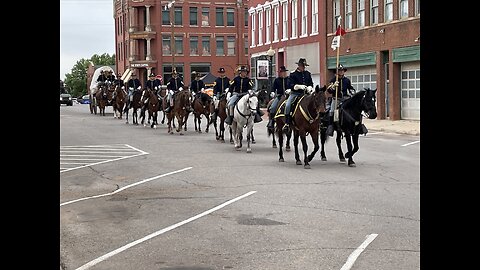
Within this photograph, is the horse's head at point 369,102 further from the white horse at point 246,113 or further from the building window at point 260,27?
the building window at point 260,27

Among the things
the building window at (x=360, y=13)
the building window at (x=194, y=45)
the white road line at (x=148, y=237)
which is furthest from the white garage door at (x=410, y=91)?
the building window at (x=194, y=45)

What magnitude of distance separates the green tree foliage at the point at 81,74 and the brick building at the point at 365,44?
98190mm

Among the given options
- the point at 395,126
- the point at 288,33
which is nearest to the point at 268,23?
the point at 288,33

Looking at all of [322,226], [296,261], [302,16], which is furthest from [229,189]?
[302,16]

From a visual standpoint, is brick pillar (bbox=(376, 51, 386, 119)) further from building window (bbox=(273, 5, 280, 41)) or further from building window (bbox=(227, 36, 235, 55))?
building window (bbox=(227, 36, 235, 55))

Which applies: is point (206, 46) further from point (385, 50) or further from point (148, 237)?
point (148, 237)

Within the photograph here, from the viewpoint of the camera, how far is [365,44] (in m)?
43.1

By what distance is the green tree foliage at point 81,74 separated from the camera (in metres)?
151

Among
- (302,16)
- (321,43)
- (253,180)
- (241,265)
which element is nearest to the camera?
(241,265)

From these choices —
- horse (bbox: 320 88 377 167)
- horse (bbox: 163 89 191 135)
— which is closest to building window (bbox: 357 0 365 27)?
horse (bbox: 163 89 191 135)

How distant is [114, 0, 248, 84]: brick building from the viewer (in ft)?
293

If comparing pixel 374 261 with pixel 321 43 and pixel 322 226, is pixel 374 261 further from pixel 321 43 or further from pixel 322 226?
pixel 321 43
